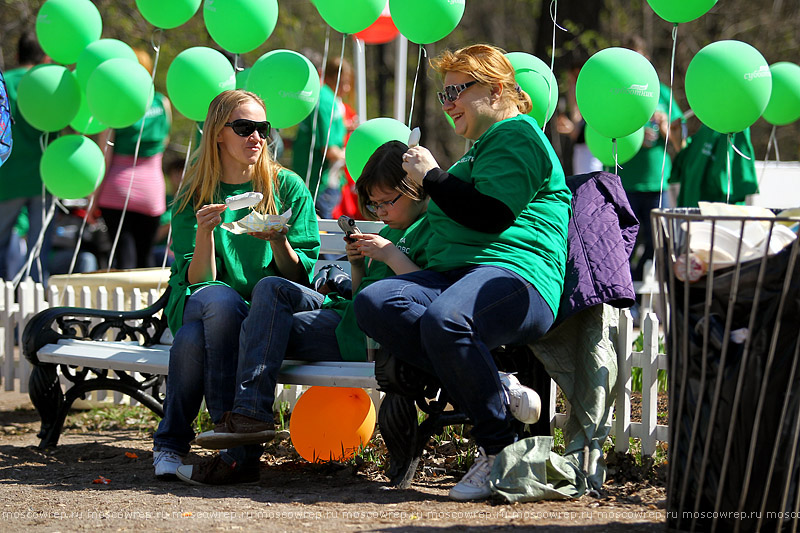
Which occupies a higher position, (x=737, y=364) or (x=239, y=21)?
(x=239, y=21)

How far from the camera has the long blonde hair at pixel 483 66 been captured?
3514 millimetres

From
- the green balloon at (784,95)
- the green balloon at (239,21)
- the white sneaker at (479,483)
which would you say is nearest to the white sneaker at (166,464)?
the white sneaker at (479,483)

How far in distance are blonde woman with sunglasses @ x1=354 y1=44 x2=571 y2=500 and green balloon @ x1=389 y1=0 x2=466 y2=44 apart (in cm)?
112

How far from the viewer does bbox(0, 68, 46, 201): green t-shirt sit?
646cm

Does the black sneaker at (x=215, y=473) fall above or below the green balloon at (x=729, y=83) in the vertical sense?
below

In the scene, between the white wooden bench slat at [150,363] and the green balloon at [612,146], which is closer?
the white wooden bench slat at [150,363]

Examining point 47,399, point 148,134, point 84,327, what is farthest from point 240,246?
point 148,134

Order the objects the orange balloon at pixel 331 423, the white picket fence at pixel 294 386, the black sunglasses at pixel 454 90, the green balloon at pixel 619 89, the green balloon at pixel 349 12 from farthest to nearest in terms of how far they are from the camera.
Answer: the green balloon at pixel 349 12 → the green balloon at pixel 619 89 → the orange balloon at pixel 331 423 → the white picket fence at pixel 294 386 → the black sunglasses at pixel 454 90

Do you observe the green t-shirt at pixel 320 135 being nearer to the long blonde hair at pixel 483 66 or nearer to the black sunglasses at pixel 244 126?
the black sunglasses at pixel 244 126

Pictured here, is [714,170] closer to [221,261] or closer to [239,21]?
[239,21]

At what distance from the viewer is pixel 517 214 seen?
333 cm

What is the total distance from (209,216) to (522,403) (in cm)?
138

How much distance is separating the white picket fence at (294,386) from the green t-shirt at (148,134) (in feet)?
3.63

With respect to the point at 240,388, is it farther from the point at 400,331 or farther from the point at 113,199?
the point at 113,199
